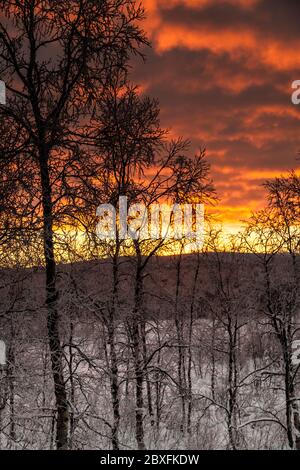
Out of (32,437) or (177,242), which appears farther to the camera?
(177,242)

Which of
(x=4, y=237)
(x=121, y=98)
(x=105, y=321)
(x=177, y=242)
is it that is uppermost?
(x=121, y=98)

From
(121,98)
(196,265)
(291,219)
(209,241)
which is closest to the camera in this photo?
(121,98)

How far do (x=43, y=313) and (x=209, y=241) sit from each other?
53.8 feet

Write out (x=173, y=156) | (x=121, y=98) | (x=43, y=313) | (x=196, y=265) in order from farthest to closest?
(x=196, y=265) < (x=173, y=156) < (x=121, y=98) < (x=43, y=313)

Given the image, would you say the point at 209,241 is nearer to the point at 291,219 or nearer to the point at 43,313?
the point at 291,219

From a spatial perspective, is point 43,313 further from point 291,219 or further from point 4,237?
point 291,219

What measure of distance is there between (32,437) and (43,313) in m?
3.09

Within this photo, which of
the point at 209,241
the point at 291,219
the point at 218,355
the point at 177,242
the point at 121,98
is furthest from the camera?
the point at 218,355

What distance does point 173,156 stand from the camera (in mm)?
14023

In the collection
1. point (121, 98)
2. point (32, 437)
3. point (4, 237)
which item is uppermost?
point (121, 98)

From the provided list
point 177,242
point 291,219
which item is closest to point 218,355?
point 291,219

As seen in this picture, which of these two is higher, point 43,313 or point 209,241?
point 209,241
